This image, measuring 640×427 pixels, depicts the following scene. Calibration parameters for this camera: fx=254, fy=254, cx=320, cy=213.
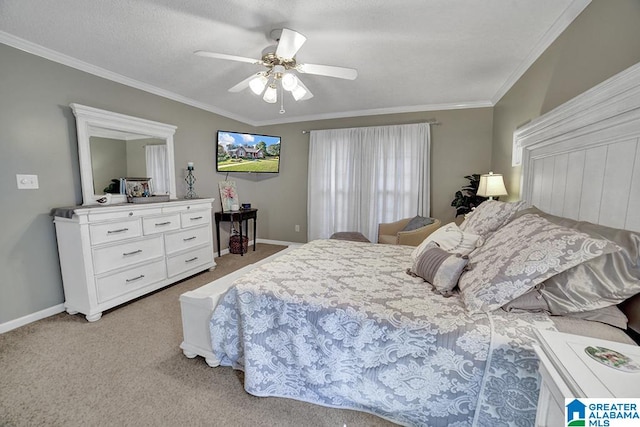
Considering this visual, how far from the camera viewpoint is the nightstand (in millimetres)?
602

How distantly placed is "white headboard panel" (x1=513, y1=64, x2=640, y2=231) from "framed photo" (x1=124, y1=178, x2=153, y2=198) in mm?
3923

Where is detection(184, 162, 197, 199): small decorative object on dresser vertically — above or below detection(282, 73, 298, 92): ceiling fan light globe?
below

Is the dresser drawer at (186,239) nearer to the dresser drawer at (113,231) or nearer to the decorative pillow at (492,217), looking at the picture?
the dresser drawer at (113,231)

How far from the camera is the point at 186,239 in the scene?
3.20m

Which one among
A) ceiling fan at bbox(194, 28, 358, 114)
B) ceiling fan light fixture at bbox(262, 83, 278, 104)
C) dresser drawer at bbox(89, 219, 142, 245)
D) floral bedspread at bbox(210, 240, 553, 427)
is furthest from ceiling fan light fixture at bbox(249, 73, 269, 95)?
dresser drawer at bbox(89, 219, 142, 245)

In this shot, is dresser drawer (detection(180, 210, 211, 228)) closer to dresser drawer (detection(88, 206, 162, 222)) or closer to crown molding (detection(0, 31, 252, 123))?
dresser drawer (detection(88, 206, 162, 222))

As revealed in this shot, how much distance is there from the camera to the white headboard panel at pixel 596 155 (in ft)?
3.76

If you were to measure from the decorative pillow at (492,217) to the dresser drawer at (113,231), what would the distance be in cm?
312

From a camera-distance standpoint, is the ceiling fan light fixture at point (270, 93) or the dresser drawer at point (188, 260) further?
the dresser drawer at point (188, 260)

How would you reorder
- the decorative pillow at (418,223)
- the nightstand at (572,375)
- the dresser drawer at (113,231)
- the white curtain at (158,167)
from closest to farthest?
the nightstand at (572,375)
the dresser drawer at (113,231)
the white curtain at (158,167)
the decorative pillow at (418,223)

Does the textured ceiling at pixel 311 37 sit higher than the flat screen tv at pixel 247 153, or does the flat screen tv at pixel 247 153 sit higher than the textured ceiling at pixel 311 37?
the textured ceiling at pixel 311 37

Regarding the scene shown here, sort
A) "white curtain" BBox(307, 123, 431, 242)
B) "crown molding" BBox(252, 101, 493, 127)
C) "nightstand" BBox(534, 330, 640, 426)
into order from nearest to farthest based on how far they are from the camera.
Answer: "nightstand" BBox(534, 330, 640, 426) → "crown molding" BBox(252, 101, 493, 127) → "white curtain" BBox(307, 123, 431, 242)

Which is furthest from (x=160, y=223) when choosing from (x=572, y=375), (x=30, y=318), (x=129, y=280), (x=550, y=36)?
(x=550, y=36)

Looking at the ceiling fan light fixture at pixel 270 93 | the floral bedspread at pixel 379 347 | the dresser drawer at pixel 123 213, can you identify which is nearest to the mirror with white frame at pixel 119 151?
the dresser drawer at pixel 123 213
